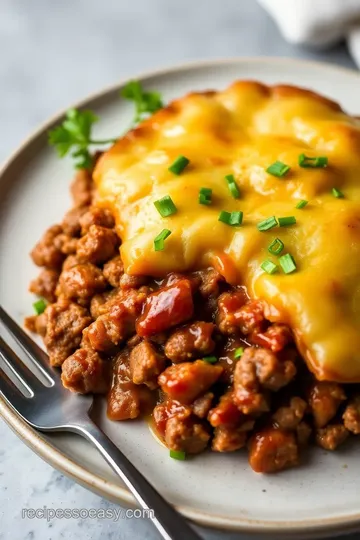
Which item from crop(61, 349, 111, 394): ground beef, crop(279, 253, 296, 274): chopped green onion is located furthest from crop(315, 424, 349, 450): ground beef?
crop(61, 349, 111, 394): ground beef

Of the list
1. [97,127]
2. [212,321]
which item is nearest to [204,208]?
[212,321]

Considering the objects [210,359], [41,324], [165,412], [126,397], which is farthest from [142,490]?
[41,324]

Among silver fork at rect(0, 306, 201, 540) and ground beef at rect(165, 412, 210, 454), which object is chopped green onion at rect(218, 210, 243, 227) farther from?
silver fork at rect(0, 306, 201, 540)

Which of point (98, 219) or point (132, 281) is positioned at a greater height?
point (98, 219)

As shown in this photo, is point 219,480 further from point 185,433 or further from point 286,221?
point 286,221

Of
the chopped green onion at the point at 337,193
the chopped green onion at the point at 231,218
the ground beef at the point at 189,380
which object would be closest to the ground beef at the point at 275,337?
the ground beef at the point at 189,380

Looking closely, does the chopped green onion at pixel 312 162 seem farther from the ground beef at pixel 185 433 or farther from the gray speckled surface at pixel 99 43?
the gray speckled surface at pixel 99 43

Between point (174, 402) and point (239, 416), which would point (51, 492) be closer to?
point (174, 402)
